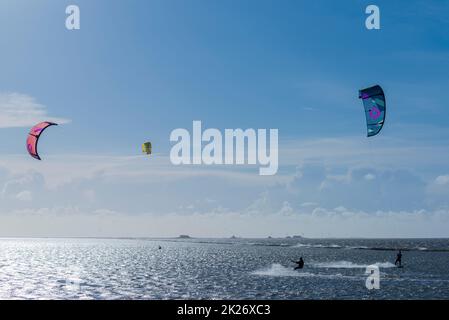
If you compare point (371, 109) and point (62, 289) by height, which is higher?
point (371, 109)

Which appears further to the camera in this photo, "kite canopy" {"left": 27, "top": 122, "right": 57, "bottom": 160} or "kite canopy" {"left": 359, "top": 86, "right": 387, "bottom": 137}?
"kite canopy" {"left": 27, "top": 122, "right": 57, "bottom": 160}

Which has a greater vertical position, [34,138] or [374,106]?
[374,106]

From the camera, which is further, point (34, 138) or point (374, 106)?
point (34, 138)

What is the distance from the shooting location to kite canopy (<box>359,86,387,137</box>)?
2862cm

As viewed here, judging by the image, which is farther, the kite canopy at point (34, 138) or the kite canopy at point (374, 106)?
the kite canopy at point (34, 138)

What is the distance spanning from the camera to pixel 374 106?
29.3 meters

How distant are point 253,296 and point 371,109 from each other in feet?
57.2

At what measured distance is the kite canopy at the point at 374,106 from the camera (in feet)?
93.9
